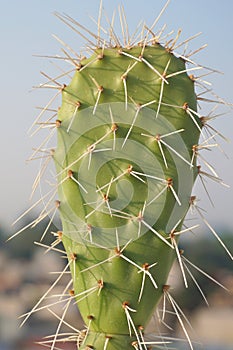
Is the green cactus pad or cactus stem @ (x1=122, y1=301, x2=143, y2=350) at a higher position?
the green cactus pad

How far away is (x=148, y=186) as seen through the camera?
144cm

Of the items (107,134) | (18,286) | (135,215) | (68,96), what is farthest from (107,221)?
(18,286)

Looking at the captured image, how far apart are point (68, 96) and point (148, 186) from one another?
0.26 m

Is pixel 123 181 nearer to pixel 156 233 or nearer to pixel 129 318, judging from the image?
pixel 156 233

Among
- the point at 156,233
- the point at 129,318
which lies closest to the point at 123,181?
the point at 156,233

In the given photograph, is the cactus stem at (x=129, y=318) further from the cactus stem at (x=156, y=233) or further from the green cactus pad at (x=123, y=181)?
the cactus stem at (x=156, y=233)

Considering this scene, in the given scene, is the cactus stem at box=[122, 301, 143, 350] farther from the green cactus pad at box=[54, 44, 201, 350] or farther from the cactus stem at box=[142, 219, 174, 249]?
the cactus stem at box=[142, 219, 174, 249]

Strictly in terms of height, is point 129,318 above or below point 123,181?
below

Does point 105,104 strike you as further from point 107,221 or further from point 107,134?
point 107,221

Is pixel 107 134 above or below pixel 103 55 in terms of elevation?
below

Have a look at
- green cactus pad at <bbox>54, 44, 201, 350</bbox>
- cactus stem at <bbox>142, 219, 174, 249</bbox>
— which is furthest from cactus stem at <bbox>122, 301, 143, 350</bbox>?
cactus stem at <bbox>142, 219, 174, 249</bbox>

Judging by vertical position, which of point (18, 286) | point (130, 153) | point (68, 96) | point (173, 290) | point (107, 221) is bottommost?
point (18, 286)

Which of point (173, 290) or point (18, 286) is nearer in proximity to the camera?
point (173, 290)

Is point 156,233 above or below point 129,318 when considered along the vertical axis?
above
